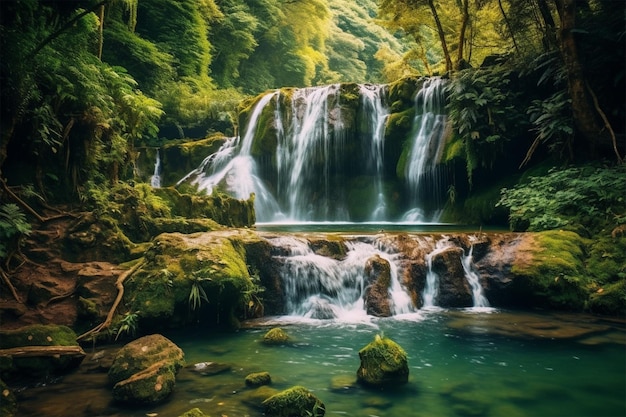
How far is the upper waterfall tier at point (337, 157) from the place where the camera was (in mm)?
14992

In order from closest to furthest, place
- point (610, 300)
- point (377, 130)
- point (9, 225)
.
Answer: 1. point (9, 225)
2. point (610, 300)
3. point (377, 130)

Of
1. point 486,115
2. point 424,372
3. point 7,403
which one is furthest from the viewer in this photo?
point 486,115

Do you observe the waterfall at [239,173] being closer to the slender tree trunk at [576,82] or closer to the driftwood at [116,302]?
the driftwood at [116,302]

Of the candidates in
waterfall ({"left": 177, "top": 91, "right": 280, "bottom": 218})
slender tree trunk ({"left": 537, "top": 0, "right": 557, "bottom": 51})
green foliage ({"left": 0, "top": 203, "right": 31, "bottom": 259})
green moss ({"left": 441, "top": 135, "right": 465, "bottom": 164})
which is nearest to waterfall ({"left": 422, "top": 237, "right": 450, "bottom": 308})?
green moss ({"left": 441, "top": 135, "right": 465, "bottom": 164})

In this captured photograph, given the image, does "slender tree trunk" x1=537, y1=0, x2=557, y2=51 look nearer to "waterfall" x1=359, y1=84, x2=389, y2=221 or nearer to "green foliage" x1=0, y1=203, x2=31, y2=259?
"waterfall" x1=359, y1=84, x2=389, y2=221

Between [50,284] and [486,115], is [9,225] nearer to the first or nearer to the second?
[50,284]

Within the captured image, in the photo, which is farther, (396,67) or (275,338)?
(396,67)

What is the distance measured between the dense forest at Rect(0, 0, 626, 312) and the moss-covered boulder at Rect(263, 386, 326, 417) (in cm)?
405

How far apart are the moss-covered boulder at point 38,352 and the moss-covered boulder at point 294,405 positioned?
7.55 feet

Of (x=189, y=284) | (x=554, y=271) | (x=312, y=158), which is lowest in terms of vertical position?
(x=189, y=284)

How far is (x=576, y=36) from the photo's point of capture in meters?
9.80

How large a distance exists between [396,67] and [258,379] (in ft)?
78.7

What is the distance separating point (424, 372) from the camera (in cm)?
486

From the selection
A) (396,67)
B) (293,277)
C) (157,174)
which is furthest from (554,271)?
(396,67)
